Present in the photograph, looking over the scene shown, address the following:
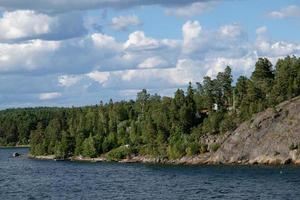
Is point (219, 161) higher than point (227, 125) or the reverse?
the reverse

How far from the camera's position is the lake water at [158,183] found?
101 metres

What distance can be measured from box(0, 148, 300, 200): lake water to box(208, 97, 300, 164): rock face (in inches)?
410

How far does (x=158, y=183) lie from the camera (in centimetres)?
12288

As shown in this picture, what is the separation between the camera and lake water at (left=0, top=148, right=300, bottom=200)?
100688 millimetres

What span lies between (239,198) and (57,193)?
3092 centimetres

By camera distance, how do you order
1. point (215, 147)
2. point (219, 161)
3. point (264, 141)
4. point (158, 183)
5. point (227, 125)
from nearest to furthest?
point (158, 183)
point (264, 141)
point (219, 161)
point (215, 147)
point (227, 125)

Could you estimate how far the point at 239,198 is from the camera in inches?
3664

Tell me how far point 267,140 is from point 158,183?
5142 cm

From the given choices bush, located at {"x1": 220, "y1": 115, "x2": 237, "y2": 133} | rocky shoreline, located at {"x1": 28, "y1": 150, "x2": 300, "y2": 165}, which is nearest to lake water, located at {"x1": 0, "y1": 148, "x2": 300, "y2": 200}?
rocky shoreline, located at {"x1": 28, "y1": 150, "x2": 300, "y2": 165}

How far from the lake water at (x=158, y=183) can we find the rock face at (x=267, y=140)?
1042cm

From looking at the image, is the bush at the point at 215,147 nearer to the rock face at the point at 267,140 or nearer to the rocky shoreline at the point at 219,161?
the rocky shoreline at the point at 219,161

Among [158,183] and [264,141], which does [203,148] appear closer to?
[264,141]

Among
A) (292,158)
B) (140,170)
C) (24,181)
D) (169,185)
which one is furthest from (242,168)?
(24,181)

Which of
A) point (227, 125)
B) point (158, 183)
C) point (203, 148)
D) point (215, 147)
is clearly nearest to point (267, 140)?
point (215, 147)
